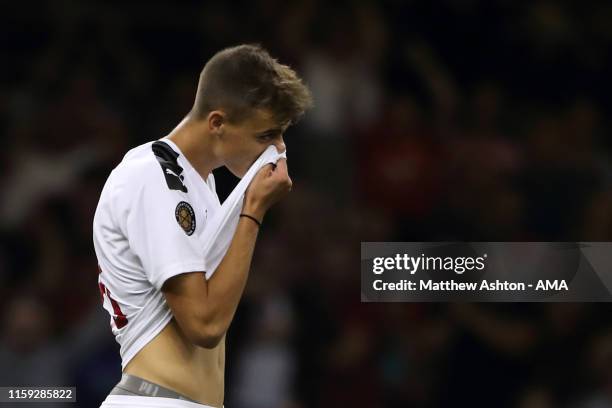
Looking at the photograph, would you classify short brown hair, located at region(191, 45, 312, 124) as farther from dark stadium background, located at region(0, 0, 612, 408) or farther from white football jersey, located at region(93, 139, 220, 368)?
dark stadium background, located at region(0, 0, 612, 408)

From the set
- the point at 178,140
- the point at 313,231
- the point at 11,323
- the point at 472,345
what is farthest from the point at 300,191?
the point at 178,140

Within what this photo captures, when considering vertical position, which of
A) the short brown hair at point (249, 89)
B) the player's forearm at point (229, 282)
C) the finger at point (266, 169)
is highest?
the short brown hair at point (249, 89)

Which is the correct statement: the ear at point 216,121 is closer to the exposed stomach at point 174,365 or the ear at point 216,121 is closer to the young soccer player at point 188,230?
the young soccer player at point 188,230

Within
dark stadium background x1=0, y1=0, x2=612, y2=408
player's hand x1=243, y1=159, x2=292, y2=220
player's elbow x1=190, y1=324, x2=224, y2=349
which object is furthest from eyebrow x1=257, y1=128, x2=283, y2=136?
dark stadium background x1=0, y1=0, x2=612, y2=408

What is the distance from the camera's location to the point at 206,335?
2410 millimetres

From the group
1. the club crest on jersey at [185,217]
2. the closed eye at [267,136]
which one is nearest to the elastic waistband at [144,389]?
the club crest on jersey at [185,217]

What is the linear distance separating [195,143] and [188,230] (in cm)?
26

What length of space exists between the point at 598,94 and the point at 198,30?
2720mm

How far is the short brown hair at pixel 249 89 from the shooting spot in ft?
8.55

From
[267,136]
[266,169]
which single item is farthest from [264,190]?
[267,136]

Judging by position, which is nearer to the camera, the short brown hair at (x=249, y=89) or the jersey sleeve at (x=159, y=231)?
the jersey sleeve at (x=159, y=231)

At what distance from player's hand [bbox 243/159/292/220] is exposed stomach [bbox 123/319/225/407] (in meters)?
0.34

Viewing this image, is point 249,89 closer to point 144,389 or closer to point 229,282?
point 229,282

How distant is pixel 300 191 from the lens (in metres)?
6.18
